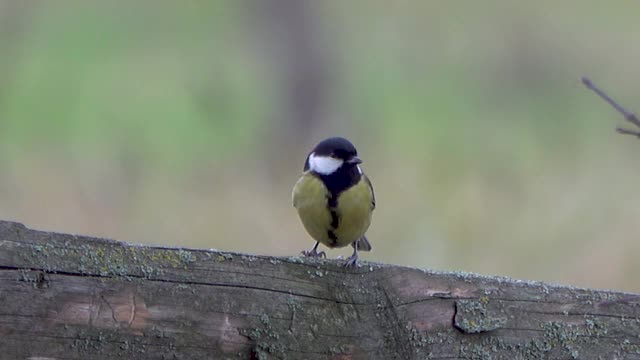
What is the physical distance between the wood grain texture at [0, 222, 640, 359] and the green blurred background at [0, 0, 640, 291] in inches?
149

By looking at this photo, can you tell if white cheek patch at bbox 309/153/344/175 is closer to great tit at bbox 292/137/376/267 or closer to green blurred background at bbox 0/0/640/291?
great tit at bbox 292/137/376/267

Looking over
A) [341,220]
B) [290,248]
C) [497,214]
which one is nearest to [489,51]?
[497,214]

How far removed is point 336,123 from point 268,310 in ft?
23.9

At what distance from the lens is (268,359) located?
2.09 metres

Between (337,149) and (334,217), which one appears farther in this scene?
(337,149)

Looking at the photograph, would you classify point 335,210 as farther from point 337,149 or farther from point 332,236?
point 337,149

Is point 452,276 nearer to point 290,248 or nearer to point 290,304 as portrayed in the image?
point 290,304

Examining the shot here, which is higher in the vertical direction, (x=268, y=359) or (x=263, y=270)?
(x=263, y=270)

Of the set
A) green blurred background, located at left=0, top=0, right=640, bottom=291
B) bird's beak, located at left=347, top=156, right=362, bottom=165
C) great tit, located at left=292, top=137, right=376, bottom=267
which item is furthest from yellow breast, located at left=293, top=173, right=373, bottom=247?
green blurred background, located at left=0, top=0, right=640, bottom=291

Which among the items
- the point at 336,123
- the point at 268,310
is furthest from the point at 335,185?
the point at 336,123

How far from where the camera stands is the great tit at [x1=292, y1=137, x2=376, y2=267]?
12.7 ft

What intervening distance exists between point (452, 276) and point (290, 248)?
13.0 feet

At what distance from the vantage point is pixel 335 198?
3.90 meters

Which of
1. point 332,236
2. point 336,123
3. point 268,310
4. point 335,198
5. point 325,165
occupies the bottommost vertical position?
point 268,310
